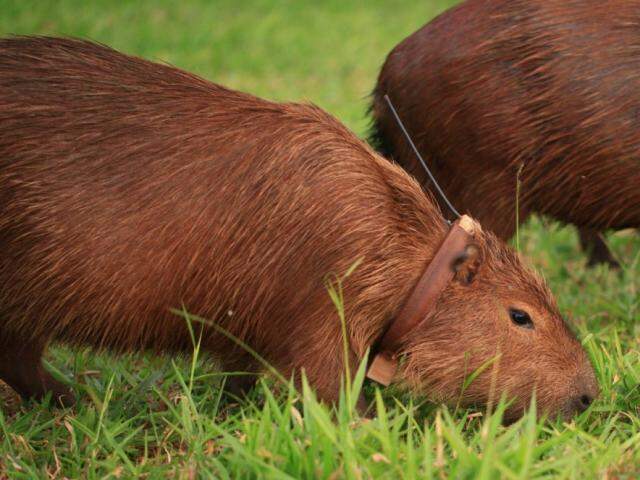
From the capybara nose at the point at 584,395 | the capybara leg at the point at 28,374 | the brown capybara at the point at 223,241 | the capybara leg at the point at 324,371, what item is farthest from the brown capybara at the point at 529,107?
the capybara leg at the point at 28,374

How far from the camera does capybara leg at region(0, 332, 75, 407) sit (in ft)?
9.38

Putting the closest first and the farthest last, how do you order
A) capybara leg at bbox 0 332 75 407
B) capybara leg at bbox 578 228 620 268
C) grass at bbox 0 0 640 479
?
grass at bbox 0 0 640 479, capybara leg at bbox 0 332 75 407, capybara leg at bbox 578 228 620 268

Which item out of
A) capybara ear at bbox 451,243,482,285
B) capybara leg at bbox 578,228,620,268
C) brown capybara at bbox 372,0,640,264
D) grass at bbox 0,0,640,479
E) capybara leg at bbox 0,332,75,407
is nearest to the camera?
grass at bbox 0,0,640,479

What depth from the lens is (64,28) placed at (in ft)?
23.4

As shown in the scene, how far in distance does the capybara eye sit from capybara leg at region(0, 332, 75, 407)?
1.33 metres

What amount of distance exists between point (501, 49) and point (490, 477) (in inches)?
70.5

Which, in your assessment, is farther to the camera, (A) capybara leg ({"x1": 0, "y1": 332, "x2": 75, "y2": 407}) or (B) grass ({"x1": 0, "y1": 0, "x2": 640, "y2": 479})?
(A) capybara leg ({"x1": 0, "y1": 332, "x2": 75, "y2": 407})

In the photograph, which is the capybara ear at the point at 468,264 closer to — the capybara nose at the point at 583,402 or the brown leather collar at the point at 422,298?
the brown leather collar at the point at 422,298

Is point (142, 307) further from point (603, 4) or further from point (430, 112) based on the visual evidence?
point (603, 4)

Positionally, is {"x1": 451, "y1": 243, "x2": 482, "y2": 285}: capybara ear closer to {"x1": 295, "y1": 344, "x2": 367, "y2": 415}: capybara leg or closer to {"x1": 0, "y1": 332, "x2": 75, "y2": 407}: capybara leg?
{"x1": 295, "y1": 344, "x2": 367, "y2": 415}: capybara leg

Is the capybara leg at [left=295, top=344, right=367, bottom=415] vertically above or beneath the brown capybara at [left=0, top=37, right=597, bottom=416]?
beneath

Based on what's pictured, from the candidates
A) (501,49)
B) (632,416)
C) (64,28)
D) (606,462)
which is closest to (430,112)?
(501,49)

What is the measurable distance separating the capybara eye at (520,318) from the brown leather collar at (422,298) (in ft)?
0.70

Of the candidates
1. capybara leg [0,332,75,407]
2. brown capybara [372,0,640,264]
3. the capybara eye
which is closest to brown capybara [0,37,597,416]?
the capybara eye
